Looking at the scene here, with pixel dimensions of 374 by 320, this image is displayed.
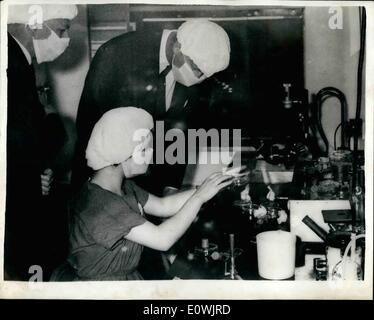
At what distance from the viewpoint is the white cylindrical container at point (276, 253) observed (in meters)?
0.91

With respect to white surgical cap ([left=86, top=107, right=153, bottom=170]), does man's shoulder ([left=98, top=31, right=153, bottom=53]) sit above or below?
above

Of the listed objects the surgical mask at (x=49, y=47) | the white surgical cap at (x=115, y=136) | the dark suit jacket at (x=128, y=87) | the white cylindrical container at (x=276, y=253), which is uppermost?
the surgical mask at (x=49, y=47)

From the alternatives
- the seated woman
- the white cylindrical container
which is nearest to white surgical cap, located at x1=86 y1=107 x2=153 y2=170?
the seated woman

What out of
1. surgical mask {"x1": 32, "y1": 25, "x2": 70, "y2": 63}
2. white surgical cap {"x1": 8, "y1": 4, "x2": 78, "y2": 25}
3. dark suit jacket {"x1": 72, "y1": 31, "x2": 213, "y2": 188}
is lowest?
dark suit jacket {"x1": 72, "y1": 31, "x2": 213, "y2": 188}

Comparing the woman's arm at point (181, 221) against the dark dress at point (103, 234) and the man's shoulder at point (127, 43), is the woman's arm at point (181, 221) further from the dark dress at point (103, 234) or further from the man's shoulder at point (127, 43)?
the man's shoulder at point (127, 43)

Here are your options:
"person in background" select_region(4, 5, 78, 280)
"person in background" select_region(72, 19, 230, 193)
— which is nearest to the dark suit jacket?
"person in background" select_region(72, 19, 230, 193)

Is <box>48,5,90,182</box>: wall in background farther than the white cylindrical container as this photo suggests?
Yes

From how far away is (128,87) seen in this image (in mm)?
1086

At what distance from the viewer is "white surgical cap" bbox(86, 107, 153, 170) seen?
39.3 inches

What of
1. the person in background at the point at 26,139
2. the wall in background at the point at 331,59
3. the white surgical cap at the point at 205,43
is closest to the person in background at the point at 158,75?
the white surgical cap at the point at 205,43

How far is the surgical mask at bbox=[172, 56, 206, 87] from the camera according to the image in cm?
110

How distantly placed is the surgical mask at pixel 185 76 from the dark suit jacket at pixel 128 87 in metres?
0.02

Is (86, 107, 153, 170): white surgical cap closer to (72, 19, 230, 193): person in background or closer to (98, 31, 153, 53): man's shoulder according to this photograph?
(72, 19, 230, 193): person in background

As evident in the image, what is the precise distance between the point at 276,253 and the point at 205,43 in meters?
0.55
